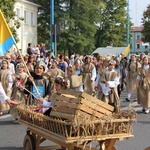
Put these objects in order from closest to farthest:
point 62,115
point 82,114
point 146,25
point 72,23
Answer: point 82,114, point 62,115, point 72,23, point 146,25

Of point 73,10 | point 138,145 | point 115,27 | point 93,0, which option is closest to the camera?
point 138,145

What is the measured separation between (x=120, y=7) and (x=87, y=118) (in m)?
65.3

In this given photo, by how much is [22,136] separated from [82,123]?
3839mm

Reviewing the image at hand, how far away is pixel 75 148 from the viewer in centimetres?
591

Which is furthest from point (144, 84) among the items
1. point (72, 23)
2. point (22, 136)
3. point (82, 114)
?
point (72, 23)

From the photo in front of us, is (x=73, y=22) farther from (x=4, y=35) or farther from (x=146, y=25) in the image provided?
(x=4, y=35)

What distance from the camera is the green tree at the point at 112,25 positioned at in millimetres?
66625

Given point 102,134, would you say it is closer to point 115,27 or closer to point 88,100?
point 88,100

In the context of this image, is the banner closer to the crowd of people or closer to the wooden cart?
the crowd of people

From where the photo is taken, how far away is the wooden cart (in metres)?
5.43

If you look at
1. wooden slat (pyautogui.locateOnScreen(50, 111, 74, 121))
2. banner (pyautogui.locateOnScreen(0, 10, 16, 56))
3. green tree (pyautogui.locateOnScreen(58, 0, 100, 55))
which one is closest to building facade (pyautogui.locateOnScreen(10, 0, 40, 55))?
green tree (pyautogui.locateOnScreen(58, 0, 100, 55))

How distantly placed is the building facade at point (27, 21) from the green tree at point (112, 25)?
14.6 m

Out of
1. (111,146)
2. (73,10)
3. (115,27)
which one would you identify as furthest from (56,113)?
(115,27)

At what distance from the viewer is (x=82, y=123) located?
17.7 ft
